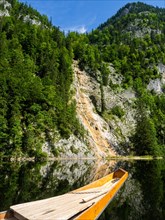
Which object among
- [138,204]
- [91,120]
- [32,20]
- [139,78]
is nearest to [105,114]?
[91,120]

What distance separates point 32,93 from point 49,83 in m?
11.6

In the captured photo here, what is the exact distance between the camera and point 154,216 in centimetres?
1655

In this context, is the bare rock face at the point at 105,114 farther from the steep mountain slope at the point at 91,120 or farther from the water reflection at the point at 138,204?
the water reflection at the point at 138,204

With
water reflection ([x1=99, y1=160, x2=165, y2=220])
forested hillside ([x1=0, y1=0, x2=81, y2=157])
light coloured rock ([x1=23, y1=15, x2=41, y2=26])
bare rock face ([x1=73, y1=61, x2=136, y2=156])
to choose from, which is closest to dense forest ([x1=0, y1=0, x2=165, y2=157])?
forested hillside ([x1=0, y1=0, x2=81, y2=157])

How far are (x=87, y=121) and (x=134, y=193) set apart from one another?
66351 millimetres

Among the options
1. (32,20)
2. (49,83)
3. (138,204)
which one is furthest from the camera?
(32,20)

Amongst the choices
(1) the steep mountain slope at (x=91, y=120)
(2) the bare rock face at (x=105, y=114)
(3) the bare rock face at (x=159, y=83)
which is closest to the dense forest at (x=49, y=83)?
(3) the bare rock face at (x=159, y=83)

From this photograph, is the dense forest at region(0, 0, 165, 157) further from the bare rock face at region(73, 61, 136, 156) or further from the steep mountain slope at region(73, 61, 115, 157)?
the steep mountain slope at region(73, 61, 115, 157)

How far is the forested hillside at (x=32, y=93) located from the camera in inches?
2442

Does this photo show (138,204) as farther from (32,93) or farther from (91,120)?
(91,120)

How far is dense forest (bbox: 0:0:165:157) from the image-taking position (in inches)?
2544

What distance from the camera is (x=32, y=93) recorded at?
71.2m


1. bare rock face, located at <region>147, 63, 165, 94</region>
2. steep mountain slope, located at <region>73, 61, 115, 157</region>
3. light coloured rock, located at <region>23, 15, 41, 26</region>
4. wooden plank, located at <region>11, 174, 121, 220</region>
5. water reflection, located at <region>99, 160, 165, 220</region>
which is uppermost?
light coloured rock, located at <region>23, 15, 41, 26</region>

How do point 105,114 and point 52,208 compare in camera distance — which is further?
point 105,114
